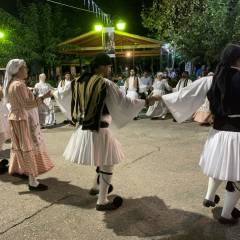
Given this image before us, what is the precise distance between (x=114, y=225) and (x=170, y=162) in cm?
285

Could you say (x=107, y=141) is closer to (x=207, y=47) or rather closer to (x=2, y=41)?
(x=207, y=47)

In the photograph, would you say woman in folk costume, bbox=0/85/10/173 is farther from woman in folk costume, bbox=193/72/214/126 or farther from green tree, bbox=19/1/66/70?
green tree, bbox=19/1/66/70

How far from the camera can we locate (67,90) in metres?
5.07

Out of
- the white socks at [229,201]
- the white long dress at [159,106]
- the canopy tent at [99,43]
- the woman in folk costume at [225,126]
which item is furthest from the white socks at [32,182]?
the canopy tent at [99,43]

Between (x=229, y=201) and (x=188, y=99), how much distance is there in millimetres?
1193

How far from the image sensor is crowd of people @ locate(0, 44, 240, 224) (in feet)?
13.5

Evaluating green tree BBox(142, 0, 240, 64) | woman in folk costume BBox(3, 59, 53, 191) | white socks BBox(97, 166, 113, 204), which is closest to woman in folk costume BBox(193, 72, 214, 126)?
green tree BBox(142, 0, 240, 64)

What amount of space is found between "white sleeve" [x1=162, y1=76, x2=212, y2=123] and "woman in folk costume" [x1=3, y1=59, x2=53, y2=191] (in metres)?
1.69

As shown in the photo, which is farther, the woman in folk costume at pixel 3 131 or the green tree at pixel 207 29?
the green tree at pixel 207 29

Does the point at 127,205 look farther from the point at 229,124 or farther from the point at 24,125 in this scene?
the point at 24,125

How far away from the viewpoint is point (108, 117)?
15.6ft

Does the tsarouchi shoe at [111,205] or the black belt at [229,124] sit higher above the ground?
the black belt at [229,124]

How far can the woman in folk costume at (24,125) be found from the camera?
18.0 feet

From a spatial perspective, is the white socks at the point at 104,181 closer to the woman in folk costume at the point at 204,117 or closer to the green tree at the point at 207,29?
the woman in folk costume at the point at 204,117
